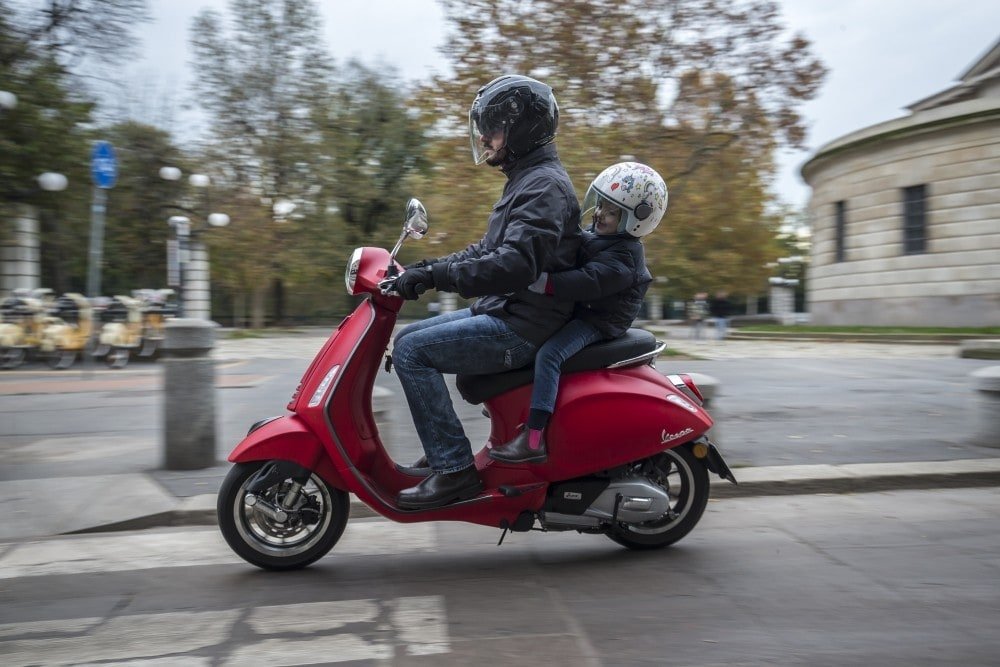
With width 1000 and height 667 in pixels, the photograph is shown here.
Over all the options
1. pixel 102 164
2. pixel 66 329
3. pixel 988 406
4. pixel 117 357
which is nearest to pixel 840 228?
pixel 117 357

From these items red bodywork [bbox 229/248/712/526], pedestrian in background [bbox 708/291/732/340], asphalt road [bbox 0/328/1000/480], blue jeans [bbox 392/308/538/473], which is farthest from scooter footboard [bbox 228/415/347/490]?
pedestrian in background [bbox 708/291/732/340]

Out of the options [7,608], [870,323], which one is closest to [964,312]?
[870,323]

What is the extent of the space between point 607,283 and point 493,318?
0.55 meters

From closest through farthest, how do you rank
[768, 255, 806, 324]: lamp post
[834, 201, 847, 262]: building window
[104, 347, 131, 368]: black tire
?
[104, 347, 131, 368]: black tire, [834, 201, 847, 262]: building window, [768, 255, 806, 324]: lamp post

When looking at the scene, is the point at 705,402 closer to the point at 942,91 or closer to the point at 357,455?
the point at 357,455

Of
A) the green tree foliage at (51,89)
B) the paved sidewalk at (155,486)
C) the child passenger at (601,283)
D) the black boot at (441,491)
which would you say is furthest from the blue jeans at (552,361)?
the green tree foliage at (51,89)

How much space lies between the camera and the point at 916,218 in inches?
1242

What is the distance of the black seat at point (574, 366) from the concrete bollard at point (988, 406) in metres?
3.84

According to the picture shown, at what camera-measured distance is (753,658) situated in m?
2.95

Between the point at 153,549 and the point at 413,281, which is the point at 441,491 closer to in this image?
the point at 413,281

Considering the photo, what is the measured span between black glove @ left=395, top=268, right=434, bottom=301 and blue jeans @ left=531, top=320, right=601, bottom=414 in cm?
62

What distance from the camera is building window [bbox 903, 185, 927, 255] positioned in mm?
31094

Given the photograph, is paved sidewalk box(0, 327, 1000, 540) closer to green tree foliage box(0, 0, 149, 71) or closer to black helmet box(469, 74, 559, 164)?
black helmet box(469, 74, 559, 164)

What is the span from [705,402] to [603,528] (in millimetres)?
2180
